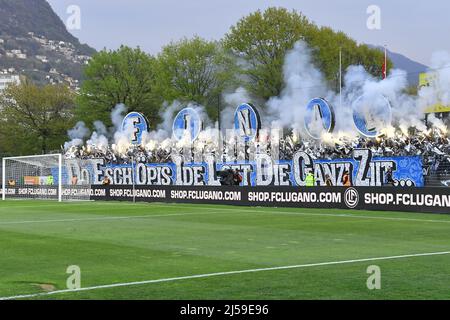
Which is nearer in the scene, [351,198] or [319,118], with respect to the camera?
[351,198]

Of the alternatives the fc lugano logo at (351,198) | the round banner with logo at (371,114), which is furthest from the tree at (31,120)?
the fc lugano logo at (351,198)

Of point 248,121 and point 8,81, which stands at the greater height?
point 8,81

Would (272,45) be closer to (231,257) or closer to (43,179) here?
(43,179)

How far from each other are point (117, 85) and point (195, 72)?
10.1 m

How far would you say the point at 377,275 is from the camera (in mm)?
11047

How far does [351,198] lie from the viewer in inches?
1216

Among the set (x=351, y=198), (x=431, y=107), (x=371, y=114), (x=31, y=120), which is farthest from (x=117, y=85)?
(x=351, y=198)

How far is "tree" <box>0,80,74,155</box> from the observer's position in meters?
84.1

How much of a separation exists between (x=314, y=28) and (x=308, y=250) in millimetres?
57153

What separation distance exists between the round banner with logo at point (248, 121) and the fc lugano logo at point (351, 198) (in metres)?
13.1
